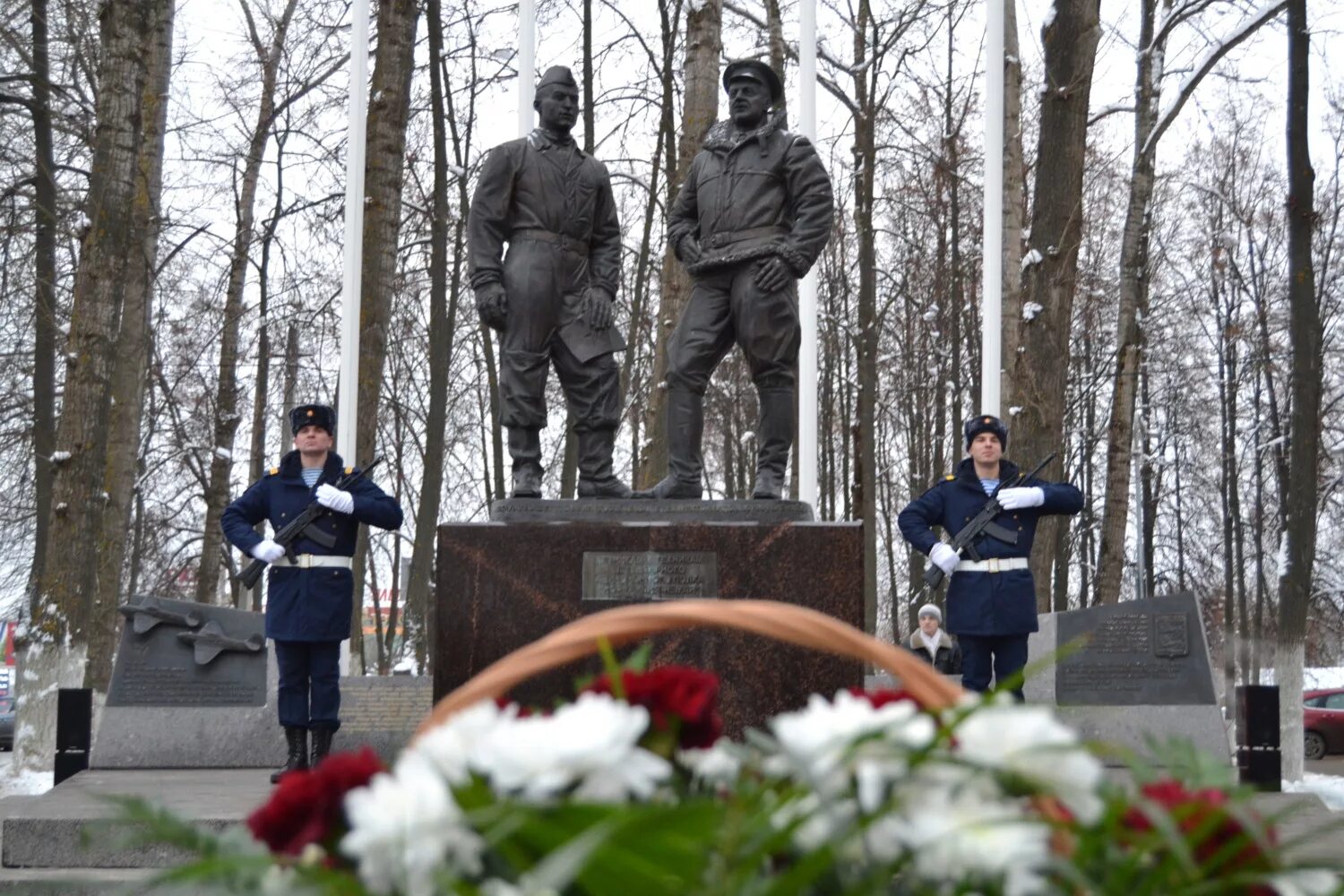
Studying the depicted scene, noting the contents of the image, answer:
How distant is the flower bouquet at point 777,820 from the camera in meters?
1.14

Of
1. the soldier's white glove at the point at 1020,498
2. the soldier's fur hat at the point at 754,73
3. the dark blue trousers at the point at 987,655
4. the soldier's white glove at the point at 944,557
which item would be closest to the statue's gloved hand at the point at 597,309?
the soldier's fur hat at the point at 754,73

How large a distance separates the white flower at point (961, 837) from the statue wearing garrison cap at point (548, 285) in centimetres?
662

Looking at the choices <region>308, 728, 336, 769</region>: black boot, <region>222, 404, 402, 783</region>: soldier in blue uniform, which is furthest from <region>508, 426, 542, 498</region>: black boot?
<region>308, 728, 336, 769</region>: black boot

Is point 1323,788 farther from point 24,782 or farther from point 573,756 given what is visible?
point 573,756

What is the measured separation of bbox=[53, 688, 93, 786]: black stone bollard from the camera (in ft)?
31.3

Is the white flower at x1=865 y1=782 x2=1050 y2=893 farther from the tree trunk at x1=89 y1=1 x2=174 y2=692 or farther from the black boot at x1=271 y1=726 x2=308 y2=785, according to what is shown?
the tree trunk at x1=89 y1=1 x2=174 y2=692

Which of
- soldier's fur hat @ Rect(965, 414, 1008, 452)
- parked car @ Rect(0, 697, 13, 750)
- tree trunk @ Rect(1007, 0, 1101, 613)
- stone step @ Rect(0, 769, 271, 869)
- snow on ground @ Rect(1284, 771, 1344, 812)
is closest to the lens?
stone step @ Rect(0, 769, 271, 869)

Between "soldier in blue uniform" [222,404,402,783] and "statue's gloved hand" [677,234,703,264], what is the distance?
5.99ft

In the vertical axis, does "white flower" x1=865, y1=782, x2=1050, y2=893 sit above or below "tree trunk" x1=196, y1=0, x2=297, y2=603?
below

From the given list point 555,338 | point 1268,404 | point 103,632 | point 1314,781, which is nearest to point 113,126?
point 103,632

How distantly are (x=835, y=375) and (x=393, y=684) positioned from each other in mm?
18395

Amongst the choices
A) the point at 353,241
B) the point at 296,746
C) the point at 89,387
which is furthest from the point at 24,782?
the point at 296,746

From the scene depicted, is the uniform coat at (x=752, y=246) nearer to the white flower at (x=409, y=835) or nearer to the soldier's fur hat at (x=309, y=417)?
the soldier's fur hat at (x=309, y=417)

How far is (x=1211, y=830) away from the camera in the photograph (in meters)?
1.21
